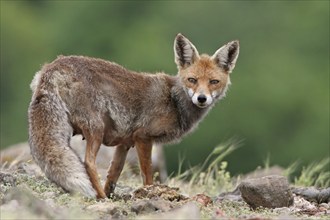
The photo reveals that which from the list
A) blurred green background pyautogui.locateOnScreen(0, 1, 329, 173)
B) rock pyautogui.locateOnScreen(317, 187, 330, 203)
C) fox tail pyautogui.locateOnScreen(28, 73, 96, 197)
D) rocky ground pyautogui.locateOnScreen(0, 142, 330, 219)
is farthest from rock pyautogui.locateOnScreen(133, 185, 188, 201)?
blurred green background pyautogui.locateOnScreen(0, 1, 329, 173)

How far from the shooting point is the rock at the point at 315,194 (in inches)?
483

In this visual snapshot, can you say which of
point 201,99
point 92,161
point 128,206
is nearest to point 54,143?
point 92,161

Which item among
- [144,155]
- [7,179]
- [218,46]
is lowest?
[7,179]

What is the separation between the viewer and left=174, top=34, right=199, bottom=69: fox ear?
42.8 ft

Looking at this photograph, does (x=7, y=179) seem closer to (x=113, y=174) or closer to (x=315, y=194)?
(x=113, y=174)

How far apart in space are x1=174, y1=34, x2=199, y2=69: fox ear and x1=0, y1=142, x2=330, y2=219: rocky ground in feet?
5.78

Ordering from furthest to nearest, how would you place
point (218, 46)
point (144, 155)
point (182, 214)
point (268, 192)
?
point (218, 46), point (144, 155), point (268, 192), point (182, 214)

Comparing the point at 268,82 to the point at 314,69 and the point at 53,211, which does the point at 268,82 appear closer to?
the point at 314,69

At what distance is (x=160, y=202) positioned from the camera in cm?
1025

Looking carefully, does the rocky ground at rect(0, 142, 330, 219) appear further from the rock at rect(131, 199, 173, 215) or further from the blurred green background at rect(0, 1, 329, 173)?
the blurred green background at rect(0, 1, 329, 173)

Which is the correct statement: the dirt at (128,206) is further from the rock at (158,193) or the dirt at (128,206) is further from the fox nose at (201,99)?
the fox nose at (201,99)

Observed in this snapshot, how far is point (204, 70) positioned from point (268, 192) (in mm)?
2191

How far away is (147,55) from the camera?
4909 centimetres

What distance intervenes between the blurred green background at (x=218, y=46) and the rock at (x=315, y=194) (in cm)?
2413
